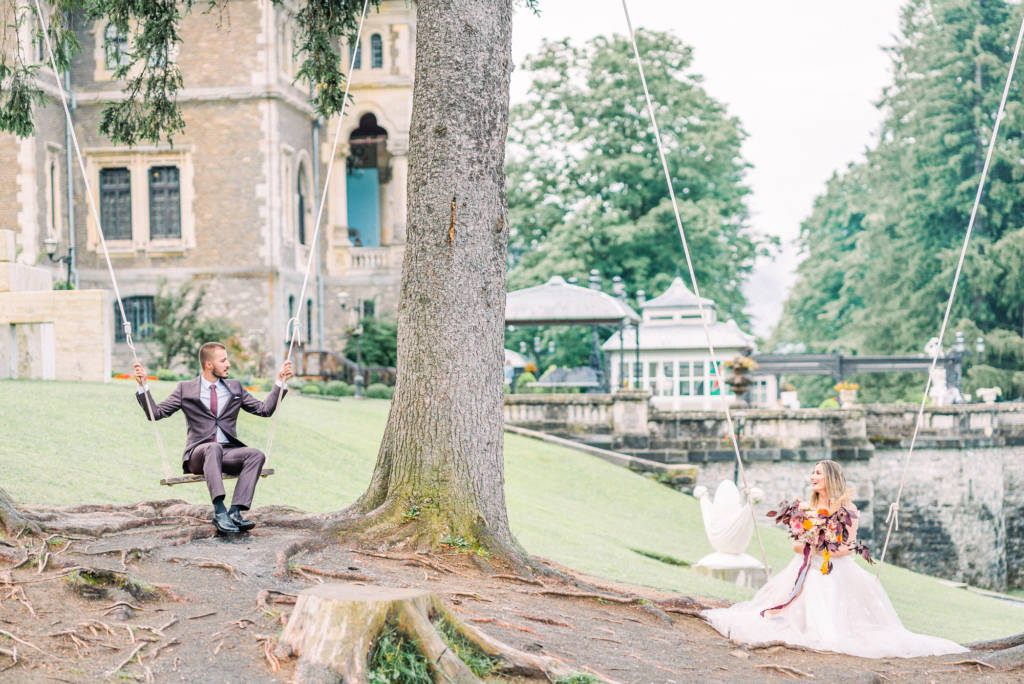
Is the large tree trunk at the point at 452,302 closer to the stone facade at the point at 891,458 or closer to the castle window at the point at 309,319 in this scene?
the stone facade at the point at 891,458

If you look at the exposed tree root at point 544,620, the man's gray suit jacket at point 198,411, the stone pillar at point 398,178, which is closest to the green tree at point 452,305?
the man's gray suit jacket at point 198,411

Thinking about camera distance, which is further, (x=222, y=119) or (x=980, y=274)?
(x=980, y=274)

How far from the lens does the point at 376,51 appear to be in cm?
3784

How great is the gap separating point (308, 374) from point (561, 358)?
10.2 metres

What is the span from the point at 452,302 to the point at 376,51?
1203 inches

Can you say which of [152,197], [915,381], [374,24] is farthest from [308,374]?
[915,381]

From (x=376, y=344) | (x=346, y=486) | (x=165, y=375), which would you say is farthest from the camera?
(x=376, y=344)

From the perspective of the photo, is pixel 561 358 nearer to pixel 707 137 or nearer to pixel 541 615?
pixel 707 137

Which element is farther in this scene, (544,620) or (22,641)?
(544,620)

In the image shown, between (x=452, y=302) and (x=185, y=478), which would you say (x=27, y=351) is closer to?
(x=185, y=478)

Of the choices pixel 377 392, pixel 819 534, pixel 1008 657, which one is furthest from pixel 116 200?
pixel 1008 657

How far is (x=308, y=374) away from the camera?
32875mm

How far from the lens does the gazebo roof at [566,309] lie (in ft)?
92.1

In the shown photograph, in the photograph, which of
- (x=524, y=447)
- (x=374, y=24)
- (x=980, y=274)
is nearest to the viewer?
(x=524, y=447)
